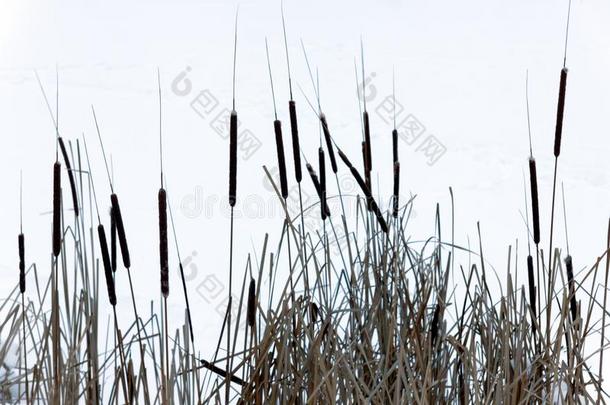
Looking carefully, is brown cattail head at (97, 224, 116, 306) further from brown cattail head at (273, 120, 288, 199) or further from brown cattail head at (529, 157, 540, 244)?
brown cattail head at (529, 157, 540, 244)

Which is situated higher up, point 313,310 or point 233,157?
point 233,157

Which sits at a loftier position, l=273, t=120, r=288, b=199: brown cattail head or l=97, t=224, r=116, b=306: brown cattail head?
l=273, t=120, r=288, b=199: brown cattail head

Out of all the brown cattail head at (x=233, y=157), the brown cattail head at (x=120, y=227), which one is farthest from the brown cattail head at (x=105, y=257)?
the brown cattail head at (x=233, y=157)

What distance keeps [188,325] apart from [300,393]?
226 mm

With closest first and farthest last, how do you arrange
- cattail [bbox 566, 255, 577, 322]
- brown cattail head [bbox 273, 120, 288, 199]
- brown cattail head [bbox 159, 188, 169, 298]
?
brown cattail head [bbox 159, 188, 169, 298] → brown cattail head [bbox 273, 120, 288, 199] → cattail [bbox 566, 255, 577, 322]

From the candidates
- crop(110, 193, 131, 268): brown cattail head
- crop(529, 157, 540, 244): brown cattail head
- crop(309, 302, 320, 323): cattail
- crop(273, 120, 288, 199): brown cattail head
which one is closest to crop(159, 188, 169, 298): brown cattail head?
crop(110, 193, 131, 268): brown cattail head

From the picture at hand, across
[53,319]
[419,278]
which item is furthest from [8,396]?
[419,278]

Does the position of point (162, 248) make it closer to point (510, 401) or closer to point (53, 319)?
point (53, 319)

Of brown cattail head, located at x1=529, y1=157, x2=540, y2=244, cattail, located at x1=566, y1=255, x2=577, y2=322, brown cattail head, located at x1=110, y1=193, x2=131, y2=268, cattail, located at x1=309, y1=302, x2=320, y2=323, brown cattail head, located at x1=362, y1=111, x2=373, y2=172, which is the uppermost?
brown cattail head, located at x1=362, y1=111, x2=373, y2=172

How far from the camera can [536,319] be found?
112cm

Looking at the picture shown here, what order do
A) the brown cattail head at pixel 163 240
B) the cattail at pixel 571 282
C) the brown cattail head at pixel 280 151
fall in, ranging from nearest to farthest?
the brown cattail head at pixel 163 240 < the brown cattail head at pixel 280 151 < the cattail at pixel 571 282

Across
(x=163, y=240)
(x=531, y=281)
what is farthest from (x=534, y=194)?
(x=163, y=240)

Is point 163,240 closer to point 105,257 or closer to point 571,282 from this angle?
point 105,257

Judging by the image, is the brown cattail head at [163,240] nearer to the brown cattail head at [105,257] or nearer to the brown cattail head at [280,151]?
the brown cattail head at [105,257]
